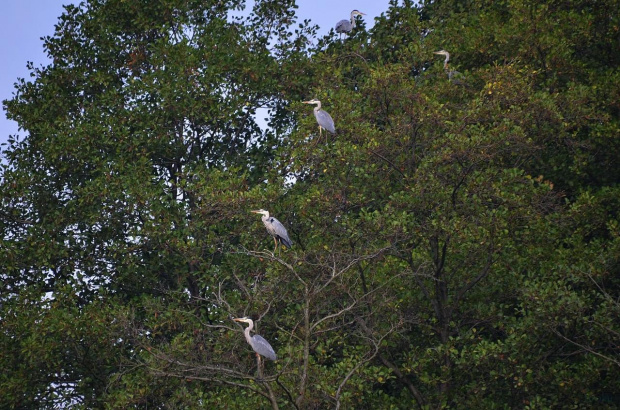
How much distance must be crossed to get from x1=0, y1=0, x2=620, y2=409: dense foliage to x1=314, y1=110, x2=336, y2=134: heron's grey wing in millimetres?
345

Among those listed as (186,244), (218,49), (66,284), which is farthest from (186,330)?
(218,49)

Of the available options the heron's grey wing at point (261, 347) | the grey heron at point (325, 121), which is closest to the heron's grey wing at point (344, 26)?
the grey heron at point (325, 121)

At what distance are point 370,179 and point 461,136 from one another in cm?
253

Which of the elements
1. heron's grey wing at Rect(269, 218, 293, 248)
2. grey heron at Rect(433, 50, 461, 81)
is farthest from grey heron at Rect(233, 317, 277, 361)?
grey heron at Rect(433, 50, 461, 81)

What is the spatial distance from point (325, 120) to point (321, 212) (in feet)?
5.26

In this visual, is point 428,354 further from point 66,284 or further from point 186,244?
point 66,284

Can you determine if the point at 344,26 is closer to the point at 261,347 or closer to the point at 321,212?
the point at 321,212

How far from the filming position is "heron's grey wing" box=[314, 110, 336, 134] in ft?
57.5

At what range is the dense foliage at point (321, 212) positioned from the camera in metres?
16.2

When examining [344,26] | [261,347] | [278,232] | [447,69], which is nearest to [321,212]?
[278,232]

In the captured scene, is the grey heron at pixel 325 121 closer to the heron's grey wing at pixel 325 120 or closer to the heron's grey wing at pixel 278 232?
the heron's grey wing at pixel 325 120

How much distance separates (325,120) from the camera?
17.5m

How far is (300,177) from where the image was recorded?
19.9 meters

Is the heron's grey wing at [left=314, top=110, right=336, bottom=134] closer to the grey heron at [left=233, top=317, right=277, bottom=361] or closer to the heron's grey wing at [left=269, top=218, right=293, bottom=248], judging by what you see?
the heron's grey wing at [left=269, top=218, right=293, bottom=248]
